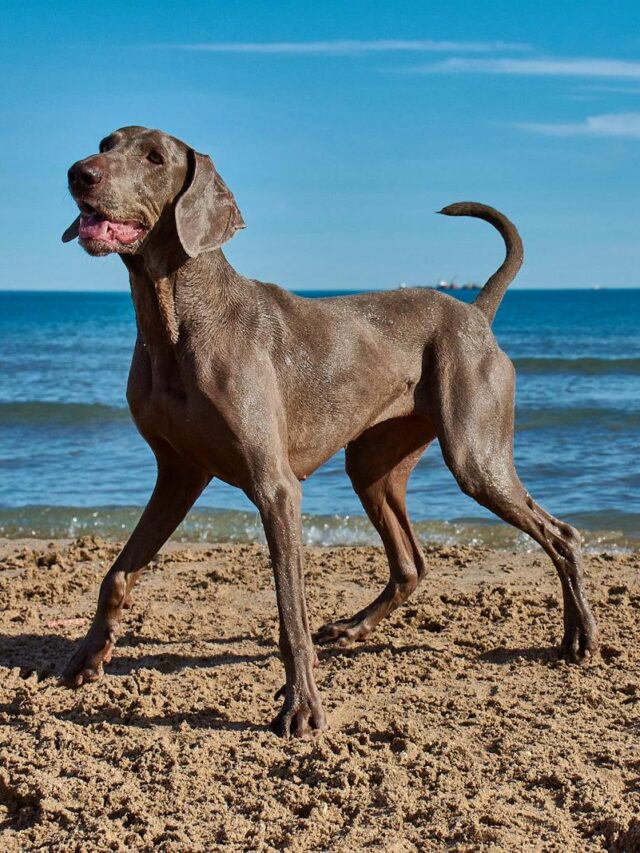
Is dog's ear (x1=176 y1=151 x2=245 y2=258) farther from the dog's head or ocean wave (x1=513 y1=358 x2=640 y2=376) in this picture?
ocean wave (x1=513 y1=358 x2=640 y2=376)

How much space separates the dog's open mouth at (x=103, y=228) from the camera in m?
3.72

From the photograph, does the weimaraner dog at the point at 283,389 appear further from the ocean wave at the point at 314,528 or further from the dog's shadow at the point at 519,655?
the ocean wave at the point at 314,528

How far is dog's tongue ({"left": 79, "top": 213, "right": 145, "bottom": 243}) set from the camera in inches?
146

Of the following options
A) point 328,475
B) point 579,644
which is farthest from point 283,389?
point 328,475

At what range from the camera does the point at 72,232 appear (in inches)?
164

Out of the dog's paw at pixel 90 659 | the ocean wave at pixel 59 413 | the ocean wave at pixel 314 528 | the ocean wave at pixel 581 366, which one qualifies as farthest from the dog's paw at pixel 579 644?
the ocean wave at pixel 581 366

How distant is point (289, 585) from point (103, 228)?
1422 mm

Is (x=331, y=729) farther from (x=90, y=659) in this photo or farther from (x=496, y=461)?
(x=496, y=461)

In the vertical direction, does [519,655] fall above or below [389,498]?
below

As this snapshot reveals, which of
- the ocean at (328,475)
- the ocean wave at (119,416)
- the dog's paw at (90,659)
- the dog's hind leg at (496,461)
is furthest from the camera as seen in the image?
the ocean wave at (119,416)

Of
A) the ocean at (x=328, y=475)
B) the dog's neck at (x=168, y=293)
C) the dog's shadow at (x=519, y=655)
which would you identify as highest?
the dog's neck at (x=168, y=293)

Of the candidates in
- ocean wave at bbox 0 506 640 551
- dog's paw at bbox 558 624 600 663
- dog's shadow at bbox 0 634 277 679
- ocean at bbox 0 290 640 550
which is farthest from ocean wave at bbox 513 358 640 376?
dog's shadow at bbox 0 634 277 679

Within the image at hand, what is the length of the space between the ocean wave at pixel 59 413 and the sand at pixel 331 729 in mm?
7854

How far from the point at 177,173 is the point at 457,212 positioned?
5.60 ft
